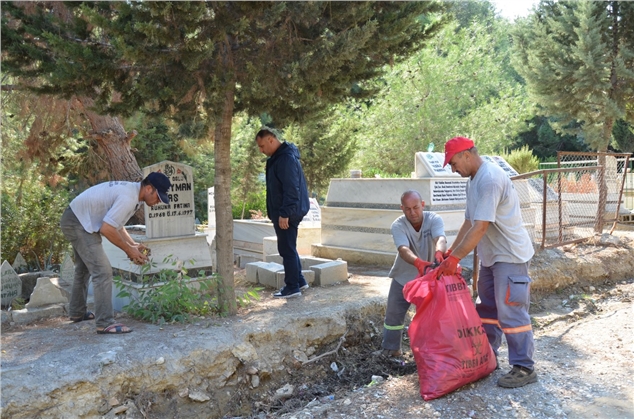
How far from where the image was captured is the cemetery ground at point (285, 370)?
159 inches

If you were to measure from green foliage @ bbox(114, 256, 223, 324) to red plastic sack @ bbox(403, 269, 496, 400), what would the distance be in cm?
237

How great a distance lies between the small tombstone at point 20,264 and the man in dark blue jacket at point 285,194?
4395mm

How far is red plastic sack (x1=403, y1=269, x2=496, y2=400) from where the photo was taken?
4.11 meters

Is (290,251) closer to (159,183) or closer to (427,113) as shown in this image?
(159,183)

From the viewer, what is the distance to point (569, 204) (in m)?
10.4

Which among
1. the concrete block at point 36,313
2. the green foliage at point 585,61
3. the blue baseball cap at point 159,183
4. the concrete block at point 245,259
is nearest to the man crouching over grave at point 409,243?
the blue baseball cap at point 159,183

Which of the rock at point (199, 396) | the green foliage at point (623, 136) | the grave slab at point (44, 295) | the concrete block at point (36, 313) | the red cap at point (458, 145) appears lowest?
the rock at point (199, 396)

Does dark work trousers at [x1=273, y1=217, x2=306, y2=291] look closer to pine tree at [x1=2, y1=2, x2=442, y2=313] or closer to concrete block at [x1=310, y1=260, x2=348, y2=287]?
concrete block at [x1=310, y1=260, x2=348, y2=287]

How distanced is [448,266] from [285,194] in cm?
256

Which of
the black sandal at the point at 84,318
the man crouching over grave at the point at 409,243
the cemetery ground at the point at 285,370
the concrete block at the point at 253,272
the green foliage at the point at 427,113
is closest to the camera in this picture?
the cemetery ground at the point at 285,370

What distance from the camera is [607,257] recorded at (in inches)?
348

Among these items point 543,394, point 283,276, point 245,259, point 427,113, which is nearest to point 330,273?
point 283,276

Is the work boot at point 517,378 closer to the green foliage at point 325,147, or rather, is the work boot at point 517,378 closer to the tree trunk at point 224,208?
the tree trunk at point 224,208

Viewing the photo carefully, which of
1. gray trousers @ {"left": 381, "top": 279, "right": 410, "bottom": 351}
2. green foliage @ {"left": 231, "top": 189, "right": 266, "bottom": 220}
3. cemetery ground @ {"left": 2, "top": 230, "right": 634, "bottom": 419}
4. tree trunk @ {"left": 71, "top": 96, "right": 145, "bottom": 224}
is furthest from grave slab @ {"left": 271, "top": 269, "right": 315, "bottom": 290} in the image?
green foliage @ {"left": 231, "top": 189, "right": 266, "bottom": 220}
